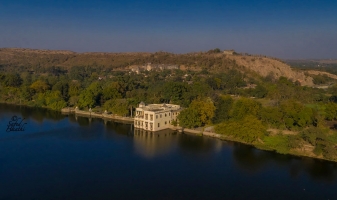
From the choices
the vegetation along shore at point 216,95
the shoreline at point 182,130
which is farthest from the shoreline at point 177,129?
the vegetation along shore at point 216,95

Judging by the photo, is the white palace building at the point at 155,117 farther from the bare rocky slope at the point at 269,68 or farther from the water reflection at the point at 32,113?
the bare rocky slope at the point at 269,68

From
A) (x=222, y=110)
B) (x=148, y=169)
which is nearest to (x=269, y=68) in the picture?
(x=222, y=110)

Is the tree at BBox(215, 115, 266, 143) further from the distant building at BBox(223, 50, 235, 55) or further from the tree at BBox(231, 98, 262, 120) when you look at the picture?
the distant building at BBox(223, 50, 235, 55)

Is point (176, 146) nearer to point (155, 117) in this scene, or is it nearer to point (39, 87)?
point (155, 117)

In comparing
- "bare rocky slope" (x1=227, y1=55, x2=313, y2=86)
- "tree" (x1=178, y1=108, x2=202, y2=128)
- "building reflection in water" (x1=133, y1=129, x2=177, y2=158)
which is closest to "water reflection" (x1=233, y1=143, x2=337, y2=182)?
"building reflection in water" (x1=133, y1=129, x2=177, y2=158)

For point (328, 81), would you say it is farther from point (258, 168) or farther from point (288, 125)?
point (258, 168)
